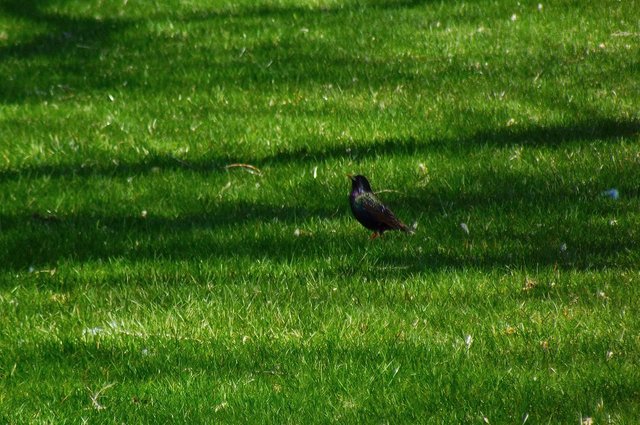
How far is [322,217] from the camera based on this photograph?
24.1 feet

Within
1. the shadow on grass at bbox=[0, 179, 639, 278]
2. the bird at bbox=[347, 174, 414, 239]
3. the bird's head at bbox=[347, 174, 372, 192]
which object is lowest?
the shadow on grass at bbox=[0, 179, 639, 278]

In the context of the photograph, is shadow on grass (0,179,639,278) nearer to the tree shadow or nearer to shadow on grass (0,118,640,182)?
the tree shadow

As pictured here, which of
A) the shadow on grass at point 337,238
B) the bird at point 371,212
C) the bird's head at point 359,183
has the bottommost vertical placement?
the shadow on grass at point 337,238

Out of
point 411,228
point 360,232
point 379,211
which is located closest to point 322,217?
point 360,232

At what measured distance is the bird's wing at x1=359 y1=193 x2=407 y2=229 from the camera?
667cm

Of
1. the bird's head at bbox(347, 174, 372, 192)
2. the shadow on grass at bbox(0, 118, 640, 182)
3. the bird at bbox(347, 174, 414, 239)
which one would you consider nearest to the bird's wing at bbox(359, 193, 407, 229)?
the bird at bbox(347, 174, 414, 239)

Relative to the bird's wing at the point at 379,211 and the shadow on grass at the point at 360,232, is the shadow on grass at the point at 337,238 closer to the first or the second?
the shadow on grass at the point at 360,232

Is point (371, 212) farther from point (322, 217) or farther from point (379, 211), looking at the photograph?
point (322, 217)

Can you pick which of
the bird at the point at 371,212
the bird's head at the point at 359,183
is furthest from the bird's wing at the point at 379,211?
the bird's head at the point at 359,183

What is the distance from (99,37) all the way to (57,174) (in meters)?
4.38

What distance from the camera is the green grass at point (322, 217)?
4996 mm

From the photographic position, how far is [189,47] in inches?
465

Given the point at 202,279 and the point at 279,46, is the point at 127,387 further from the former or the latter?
the point at 279,46

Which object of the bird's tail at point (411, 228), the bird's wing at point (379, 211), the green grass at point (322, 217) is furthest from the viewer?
the bird's tail at point (411, 228)
